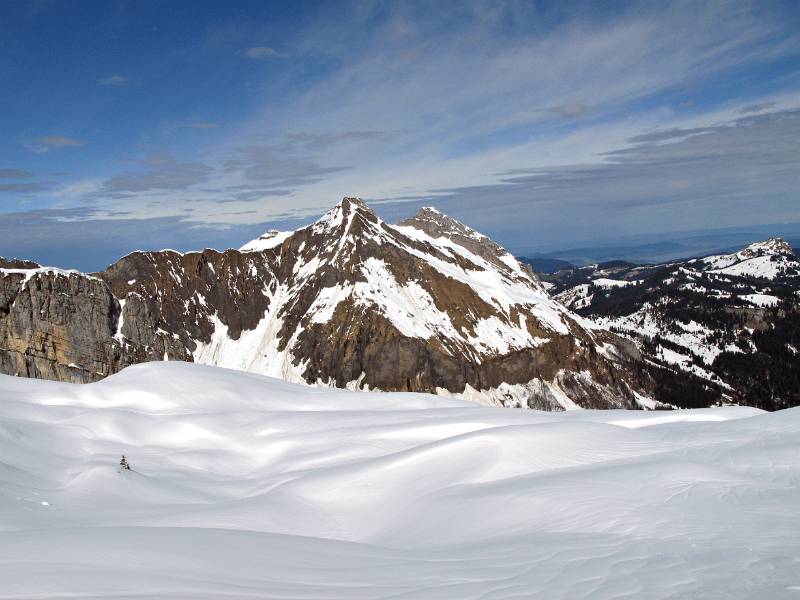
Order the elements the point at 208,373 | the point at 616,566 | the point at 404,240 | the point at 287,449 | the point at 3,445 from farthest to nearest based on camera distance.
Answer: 1. the point at 404,240
2. the point at 208,373
3. the point at 287,449
4. the point at 3,445
5. the point at 616,566

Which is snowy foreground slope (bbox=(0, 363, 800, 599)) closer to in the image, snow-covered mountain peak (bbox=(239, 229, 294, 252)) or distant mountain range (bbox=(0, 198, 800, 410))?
distant mountain range (bbox=(0, 198, 800, 410))

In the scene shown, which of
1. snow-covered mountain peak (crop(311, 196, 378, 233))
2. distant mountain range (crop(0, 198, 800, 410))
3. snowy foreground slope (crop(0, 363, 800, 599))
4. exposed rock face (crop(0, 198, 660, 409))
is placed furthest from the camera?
snow-covered mountain peak (crop(311, 196, 378, 233))

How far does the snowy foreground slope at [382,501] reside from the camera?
6656mm

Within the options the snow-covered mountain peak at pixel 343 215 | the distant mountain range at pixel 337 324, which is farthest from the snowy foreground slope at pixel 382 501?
the snow-covered mountain peak at pixel 343 215

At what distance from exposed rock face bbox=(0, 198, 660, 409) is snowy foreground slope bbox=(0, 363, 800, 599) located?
79.7 meters

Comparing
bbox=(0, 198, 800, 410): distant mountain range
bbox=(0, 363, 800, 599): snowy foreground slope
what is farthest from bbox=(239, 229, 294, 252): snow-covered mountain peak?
bbox=(0, 363, 800, 599): snowy foreground slope

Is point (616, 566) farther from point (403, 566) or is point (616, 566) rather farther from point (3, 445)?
point (3, 445)

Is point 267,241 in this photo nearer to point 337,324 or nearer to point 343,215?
point 343,215

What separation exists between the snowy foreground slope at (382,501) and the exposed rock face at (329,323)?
262 ft

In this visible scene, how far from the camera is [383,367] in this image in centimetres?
10494

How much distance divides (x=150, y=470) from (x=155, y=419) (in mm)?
5683

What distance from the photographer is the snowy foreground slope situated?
6656 millimetres

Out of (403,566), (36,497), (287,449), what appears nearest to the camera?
(403,566)

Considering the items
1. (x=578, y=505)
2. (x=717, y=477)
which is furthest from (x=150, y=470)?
(x=717, y=477)
